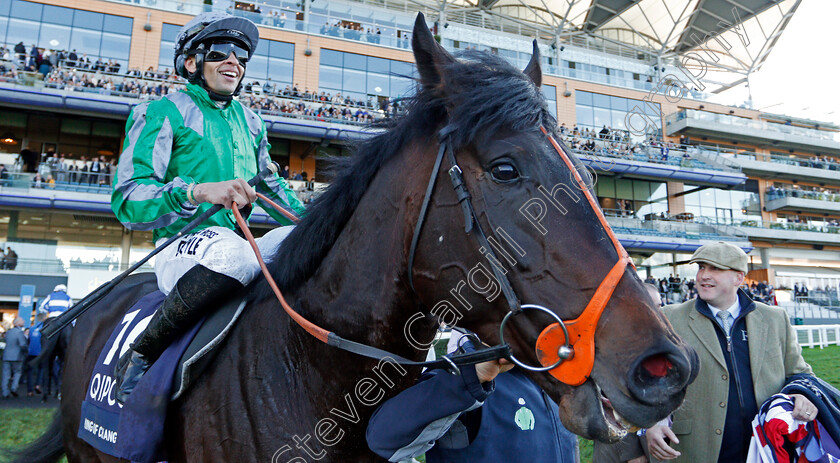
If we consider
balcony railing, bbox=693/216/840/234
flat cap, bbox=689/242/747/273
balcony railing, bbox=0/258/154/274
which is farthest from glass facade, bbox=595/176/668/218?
flat cap, bbox=689/242/747/273

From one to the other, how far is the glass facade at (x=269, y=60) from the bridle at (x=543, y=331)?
2324cm

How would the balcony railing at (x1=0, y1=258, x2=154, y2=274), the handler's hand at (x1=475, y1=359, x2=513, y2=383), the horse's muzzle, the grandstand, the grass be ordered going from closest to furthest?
the horse's muzzle → the handler's hand at (x1=475, y1=359, x2=513, y2=383) → the grass → the balcony railing at (x1=0, y1=258, x2=154, y2=274) → the grandstand

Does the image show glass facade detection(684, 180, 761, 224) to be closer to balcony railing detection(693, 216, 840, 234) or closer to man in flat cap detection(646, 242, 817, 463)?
balcony railing detection(693, 216, 840, 234)

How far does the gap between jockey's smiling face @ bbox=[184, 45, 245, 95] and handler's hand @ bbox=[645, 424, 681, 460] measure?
113 inches

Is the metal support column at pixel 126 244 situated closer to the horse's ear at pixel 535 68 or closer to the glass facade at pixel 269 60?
the glass facade at pixel 269 60

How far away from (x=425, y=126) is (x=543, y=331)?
0.74m

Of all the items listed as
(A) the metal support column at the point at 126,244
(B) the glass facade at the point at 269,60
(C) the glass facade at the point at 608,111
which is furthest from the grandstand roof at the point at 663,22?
(A) the metal support column at the point at 126,244

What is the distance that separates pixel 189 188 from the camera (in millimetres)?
1978

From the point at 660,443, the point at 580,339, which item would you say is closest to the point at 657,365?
the point at 580,339

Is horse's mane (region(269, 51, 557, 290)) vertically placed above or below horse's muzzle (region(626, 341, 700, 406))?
above

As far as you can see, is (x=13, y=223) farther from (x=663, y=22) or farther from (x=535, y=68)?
(x=663, y=22)

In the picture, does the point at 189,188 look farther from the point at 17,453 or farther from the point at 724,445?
the point at 724,445

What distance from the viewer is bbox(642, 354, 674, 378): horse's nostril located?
→ 115 cm

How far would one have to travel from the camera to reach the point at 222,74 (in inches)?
94.0
